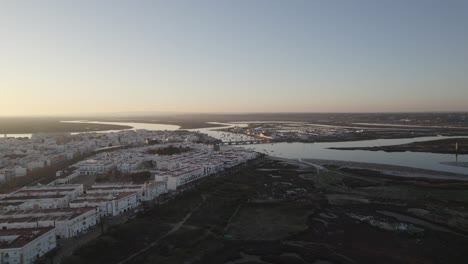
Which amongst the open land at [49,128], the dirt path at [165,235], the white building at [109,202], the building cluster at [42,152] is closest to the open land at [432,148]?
the building cluster at [42,152]

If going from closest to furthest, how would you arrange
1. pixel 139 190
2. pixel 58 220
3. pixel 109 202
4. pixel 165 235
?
pixel 58 220 → pixel 165 235 → pixel 109 202 → pixel 139 190

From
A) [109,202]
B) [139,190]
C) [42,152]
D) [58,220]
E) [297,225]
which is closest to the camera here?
[58,220]

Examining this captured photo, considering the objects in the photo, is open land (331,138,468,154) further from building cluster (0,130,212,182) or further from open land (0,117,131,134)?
open land (0,117,131,134)

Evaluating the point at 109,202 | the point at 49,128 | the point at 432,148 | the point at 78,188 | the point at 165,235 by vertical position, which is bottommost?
the point at 165,235

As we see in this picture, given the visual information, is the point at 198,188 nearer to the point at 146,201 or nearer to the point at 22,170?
the point at 146,201

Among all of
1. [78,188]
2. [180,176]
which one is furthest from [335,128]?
[78,188]

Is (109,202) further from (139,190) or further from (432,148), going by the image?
(432,148)
